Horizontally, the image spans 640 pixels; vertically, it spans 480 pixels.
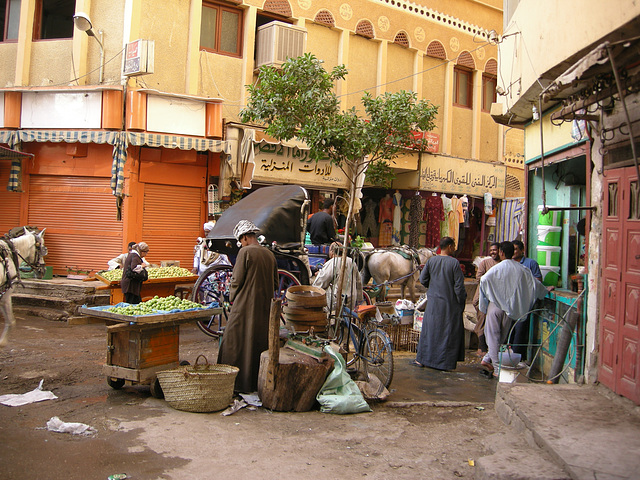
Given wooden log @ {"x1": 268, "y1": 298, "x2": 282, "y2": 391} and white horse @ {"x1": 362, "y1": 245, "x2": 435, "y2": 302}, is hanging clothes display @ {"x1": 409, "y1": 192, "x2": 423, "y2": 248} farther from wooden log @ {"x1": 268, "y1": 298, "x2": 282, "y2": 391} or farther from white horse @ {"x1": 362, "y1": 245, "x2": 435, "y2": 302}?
wooden log @ {"x1": 268, "y1": 298, "x2": 282, "y2": 391}

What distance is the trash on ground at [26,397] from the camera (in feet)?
18.3

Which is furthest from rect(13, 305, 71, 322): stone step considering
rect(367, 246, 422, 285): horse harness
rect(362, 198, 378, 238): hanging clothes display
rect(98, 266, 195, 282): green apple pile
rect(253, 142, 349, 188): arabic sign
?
rect(362, 198, 378, 238): hanging clothes display

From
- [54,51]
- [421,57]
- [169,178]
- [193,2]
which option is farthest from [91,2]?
[421,57]

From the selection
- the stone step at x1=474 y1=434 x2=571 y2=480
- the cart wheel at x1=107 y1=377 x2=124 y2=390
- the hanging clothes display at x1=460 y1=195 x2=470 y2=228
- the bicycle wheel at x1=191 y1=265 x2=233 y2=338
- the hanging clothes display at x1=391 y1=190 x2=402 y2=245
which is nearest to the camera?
the stone step at x1=474 y1=434 x2=571 y2=480

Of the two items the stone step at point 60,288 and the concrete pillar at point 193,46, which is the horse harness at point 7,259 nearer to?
the stone step at point 60,288

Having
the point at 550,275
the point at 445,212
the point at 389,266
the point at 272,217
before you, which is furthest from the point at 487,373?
the point at 445,212

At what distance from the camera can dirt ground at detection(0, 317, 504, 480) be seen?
14.1ft

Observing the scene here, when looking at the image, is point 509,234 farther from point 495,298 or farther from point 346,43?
point 495,298

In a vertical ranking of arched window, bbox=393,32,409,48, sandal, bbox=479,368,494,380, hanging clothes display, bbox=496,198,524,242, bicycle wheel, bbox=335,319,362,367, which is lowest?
sandal, bbox=479,368,494,380

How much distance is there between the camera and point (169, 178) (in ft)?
42.9

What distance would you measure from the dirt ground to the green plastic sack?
9 centimetres

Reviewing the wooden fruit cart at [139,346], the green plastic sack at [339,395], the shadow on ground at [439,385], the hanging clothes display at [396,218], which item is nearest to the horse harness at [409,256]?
the shadow on ground at [439,385]

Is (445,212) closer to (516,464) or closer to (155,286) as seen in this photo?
(155,286)

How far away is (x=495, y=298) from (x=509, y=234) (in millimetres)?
9079
